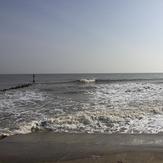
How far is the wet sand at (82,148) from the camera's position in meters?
5.09

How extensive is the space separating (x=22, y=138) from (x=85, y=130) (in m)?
2.87

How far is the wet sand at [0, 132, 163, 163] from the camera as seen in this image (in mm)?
5090

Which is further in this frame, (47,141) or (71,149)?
(47,141)

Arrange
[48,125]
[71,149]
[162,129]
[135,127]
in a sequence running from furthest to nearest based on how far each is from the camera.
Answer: [48,125], [135,127], [162,129], [71,149]

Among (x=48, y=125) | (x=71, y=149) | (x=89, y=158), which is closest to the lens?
(x=89, y=158)

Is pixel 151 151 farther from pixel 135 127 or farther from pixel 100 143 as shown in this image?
pixel 135 127

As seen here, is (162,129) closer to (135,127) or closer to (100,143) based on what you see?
(135,127)

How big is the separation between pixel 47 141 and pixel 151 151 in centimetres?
238

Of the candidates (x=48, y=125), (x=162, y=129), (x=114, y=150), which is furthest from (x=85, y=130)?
(x=114, y=150)

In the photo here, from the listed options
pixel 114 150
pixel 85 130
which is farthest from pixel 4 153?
pixel 85 130

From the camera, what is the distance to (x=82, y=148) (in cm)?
583

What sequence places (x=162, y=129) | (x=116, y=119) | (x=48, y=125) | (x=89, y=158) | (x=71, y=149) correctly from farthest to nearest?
(x=116, y=119), (x=48, y=125), (x=162, y=129), (x=71, y=149), (x=89, y=158)

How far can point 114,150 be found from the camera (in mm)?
5617

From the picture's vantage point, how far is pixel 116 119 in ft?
36.3
